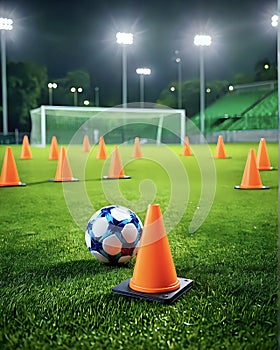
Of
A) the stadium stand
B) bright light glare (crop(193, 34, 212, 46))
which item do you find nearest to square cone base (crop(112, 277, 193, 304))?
the stadium stand

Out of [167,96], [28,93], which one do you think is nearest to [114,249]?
[28,93]

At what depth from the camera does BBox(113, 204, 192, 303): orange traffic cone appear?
2898 millimetres

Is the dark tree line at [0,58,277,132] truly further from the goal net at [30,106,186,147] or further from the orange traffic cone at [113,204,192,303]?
the orange traffic cone at [113,204,192,303]

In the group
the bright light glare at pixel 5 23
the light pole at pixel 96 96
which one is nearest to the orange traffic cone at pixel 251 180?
the bright light glare at pixel 5 23

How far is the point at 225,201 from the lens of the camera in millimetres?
6570

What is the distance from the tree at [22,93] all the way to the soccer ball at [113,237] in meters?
49.9

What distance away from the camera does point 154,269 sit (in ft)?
9.60

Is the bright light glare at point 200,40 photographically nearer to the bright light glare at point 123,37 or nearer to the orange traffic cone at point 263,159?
the bright light glare at point 123,37

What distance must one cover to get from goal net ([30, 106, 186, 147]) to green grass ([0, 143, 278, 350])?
2009 cm

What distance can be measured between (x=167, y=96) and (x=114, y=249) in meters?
66.9

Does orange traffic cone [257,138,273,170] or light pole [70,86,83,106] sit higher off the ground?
light pole [70,86,83,106]

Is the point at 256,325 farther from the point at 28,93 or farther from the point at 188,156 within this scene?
the point at 28,93

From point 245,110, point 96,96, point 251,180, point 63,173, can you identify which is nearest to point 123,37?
point 245,110

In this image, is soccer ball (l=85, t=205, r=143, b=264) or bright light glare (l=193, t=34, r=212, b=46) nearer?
soccer ball (l=85, t=205, r=143, b=264)
